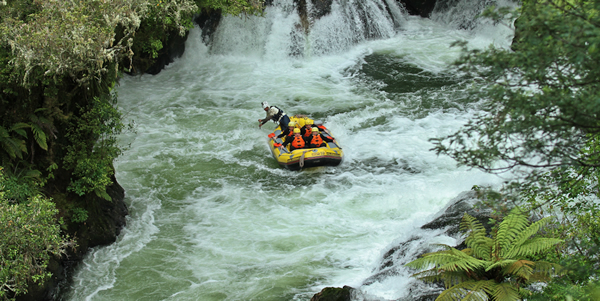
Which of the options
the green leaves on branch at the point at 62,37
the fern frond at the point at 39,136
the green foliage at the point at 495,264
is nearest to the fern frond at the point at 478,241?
the green foliage at the point at 495,264

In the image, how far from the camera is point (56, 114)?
754 cm

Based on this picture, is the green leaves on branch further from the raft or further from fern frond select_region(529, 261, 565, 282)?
fern frond select_region(529, 261, 565, 282)

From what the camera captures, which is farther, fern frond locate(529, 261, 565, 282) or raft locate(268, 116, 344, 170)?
raft locate(268, 116, 344, 170)

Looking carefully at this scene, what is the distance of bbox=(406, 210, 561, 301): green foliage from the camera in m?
5.27

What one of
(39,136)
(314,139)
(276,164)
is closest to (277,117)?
(276,164)

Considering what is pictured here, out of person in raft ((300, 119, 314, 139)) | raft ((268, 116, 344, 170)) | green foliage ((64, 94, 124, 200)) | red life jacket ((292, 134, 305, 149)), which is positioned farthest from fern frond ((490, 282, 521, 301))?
person in raft ((300, 119, 314, 139))

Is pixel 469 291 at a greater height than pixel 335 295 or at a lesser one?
greater

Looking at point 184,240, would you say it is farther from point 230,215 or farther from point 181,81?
point 181,81

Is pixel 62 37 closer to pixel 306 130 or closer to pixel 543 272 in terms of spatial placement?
pixel 306 130

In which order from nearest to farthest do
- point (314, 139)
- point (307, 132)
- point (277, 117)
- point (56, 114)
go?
point (56, 114)
point (314, 139)
point (307, 132)
point (277, 117)

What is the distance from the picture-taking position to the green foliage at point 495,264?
17.3 feet

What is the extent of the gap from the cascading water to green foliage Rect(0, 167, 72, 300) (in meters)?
1.52

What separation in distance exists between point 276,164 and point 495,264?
6892mm

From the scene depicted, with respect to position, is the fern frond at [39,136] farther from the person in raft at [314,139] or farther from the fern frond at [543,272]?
the fern frond at [543,272]
